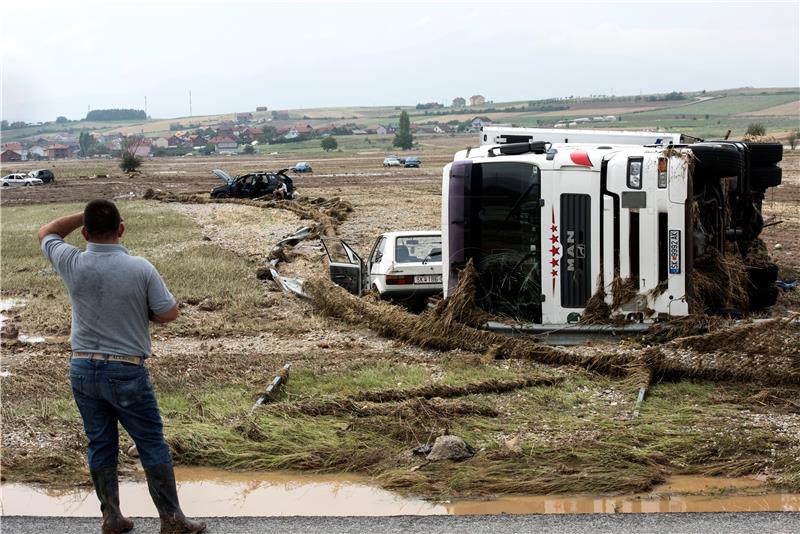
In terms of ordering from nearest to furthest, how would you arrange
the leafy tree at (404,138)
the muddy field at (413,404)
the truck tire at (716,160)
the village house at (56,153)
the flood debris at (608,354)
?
the muddy field at (413,404) → the flood debris at (608,354) → the truck tire at (716,160) → the leafy tree at (404,138) → the village house at (56,153)

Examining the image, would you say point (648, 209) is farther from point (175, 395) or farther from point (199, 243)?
point (199, 243)

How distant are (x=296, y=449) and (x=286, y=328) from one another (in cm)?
650

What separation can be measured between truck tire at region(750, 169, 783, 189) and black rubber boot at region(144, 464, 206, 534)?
10.6m

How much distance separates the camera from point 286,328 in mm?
14773

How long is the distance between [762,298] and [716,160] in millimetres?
2428

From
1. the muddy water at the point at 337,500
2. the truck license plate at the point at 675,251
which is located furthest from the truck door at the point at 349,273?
the muddy water at the point at 337,500

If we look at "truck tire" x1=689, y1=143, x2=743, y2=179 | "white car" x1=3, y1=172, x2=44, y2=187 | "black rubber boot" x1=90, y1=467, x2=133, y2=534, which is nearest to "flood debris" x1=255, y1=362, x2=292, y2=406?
"black rubber boot" x1=90, y1=467, x2=133, y2=534

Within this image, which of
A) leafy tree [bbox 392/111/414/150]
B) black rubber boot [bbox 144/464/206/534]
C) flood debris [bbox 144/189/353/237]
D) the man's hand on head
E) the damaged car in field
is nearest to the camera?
black rubber boot [bbox 144/464/206/534]

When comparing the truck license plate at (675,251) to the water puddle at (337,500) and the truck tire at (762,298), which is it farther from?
the water puddle at (337,500)

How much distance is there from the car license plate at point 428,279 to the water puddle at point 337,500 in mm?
7632

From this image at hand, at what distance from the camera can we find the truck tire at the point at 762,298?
1374cm

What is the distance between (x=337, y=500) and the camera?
24.4ft

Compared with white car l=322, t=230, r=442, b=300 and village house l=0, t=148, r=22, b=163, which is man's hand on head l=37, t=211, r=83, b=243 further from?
village house l=0, t=148, r=22, b=163

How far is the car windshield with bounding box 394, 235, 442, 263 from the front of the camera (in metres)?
15.8
